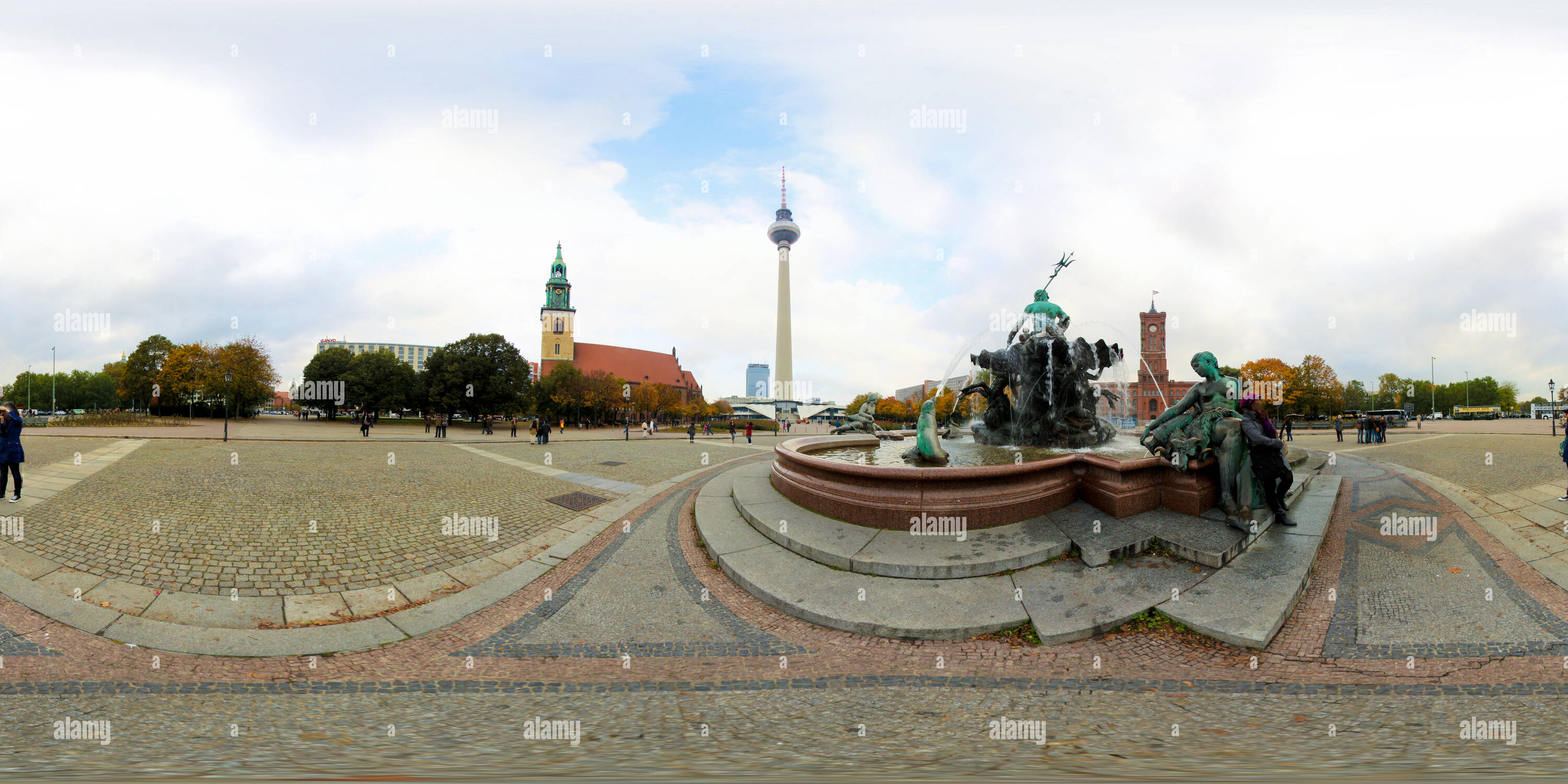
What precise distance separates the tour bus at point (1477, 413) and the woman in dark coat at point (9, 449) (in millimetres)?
125006

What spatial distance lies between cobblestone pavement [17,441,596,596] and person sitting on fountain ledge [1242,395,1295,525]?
9.57m

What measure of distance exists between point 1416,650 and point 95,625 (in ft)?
36.1

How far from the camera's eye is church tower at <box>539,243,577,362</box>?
79.8 meters

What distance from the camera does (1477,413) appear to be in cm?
7731

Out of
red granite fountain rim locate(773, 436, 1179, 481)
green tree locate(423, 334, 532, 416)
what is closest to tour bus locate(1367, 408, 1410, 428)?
red granite fountain rim locate(773, 436, 1179, 481)

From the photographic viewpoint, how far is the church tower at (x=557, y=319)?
79.8m

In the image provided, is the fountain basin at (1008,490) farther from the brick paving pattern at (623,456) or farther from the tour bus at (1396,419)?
the tour bus at (1396,419)

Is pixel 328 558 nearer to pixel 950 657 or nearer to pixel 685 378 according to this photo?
pixel 950 657

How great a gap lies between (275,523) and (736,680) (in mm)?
7681

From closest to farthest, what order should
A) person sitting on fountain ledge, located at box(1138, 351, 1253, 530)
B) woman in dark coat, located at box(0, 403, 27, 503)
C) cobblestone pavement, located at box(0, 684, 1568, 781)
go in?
cobblestone pavement, located at box(0, 684, 1568, 781) → person sitting on fountain ledge, located at box(1138, 351, 1253, 530) → woman in dark coat, located at box(0, 403, 27, 503)

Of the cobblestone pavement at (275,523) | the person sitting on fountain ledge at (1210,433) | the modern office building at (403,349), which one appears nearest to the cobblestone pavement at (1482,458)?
the person sitting on fountain ledge at (1210,433)

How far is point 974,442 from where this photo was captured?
12.0 m

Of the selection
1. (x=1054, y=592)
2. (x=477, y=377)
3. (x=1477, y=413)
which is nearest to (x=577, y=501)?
(x=1054, y=592)

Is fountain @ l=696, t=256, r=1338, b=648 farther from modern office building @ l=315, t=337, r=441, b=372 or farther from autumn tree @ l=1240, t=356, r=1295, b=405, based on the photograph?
modern office building @ l=315, t=337, r=441, b=372
